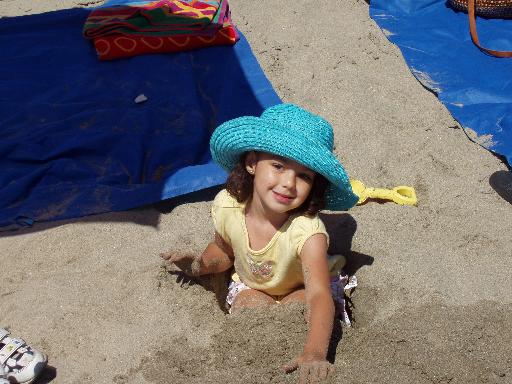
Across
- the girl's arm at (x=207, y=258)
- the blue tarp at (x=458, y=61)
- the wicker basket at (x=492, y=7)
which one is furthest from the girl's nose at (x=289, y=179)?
the wicker basket at (x=492, y=7)

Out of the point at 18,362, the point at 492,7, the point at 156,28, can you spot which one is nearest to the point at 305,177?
the point at 18,362

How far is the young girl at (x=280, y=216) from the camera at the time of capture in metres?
1.79

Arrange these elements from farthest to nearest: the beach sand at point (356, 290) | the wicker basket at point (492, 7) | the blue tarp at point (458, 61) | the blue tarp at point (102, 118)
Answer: the wicker basket at point (492, 7) < the blue tarp at point (458, 61) < the blue tarp at point (102, 118) < the beach sand at point (356, 290)

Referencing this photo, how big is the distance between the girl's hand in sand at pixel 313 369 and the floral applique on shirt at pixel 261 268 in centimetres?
44

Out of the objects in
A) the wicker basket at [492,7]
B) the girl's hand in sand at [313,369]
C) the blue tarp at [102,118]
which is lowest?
the blue tarp at [102,118]

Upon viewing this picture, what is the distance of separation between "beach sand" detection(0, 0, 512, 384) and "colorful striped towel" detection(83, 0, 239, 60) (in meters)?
0.85

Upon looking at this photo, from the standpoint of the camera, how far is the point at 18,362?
195 cm

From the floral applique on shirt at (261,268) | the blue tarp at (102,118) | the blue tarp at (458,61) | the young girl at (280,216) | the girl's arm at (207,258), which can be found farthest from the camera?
the blue tarp at (458,61)

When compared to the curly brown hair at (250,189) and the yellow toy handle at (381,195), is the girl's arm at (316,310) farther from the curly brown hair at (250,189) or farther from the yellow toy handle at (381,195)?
the yellow toy handle at (381,195)

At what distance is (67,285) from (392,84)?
227 centimetres

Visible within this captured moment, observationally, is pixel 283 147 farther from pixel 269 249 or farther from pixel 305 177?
pixel 269 249

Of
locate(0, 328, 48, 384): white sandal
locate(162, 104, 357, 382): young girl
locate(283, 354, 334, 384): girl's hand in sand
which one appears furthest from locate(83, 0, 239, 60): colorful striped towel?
locate(283, 354, 334, 384): girl's hand in sand

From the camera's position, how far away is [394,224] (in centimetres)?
262

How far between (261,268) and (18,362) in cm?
85
